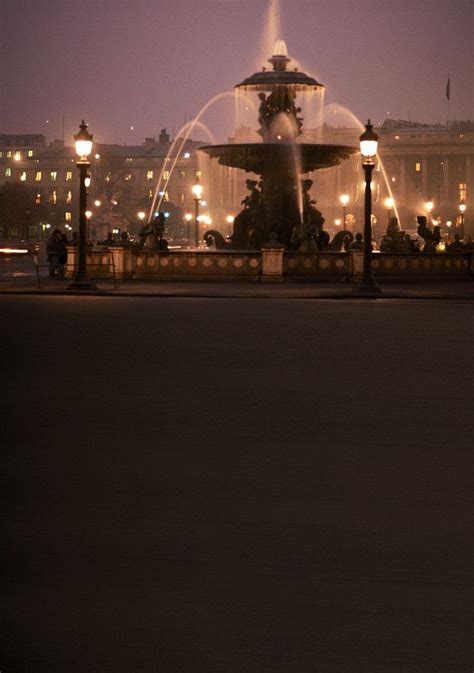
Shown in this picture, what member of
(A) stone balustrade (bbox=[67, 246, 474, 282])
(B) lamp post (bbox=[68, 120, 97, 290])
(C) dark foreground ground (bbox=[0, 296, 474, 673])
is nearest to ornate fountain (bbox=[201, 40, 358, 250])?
(A) stone balustrade (bbox=[67, 246, 474, 282])

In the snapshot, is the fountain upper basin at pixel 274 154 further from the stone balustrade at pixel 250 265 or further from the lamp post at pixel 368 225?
the lamp post at pixel 368 225

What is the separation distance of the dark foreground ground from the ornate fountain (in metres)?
33.2

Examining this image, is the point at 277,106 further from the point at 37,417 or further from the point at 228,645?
the point at 228,645

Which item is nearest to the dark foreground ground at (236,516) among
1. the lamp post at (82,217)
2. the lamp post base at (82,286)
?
the lamp post base at (82,286)

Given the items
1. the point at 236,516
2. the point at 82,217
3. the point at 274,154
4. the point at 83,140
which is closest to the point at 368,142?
the point at 83,140

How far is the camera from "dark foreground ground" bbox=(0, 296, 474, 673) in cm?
538

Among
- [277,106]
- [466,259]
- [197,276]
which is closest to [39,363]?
[197,276]

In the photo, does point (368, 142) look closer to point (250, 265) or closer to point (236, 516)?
point (250, 265)

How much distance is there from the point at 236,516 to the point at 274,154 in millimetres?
41901

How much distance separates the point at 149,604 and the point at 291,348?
12558 mm

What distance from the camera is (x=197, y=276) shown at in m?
44.3

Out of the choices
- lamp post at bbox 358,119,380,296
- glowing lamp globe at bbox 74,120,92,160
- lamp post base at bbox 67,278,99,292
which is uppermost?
glowing lamp globe at bbox 74,120,92,160

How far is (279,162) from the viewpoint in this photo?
162ft

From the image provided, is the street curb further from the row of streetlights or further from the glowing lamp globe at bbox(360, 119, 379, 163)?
the glowing lamp globe at bbox(360, 119, 379, 163)
